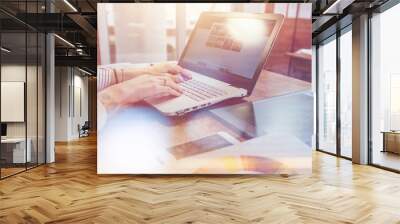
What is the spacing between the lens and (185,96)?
6180 mm

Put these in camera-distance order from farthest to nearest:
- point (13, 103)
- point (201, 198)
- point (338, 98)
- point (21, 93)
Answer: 1. point (338, 98)
2. point (21, 93)
3. point (13, 103)
4. point (201, 198)

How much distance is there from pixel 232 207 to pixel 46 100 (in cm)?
554

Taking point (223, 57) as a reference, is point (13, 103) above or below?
below

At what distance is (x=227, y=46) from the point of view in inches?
244

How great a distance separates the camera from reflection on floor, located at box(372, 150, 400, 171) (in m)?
7.24

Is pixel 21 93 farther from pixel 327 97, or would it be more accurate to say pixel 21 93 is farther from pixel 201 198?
pixel 327 97

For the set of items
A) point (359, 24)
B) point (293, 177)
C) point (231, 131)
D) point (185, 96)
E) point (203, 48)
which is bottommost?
point (293, 177)

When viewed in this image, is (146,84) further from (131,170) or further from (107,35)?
(131,170)

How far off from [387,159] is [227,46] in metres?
4.19

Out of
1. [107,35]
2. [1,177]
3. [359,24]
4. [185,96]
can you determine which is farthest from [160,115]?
[359,24]

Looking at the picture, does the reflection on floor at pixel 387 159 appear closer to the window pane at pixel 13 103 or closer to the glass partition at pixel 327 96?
the glass partition at pixel 327 96

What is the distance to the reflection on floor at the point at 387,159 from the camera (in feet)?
23.7

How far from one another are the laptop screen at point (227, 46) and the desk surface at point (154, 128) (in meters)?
0.43

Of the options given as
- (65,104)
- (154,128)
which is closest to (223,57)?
(154,128)
